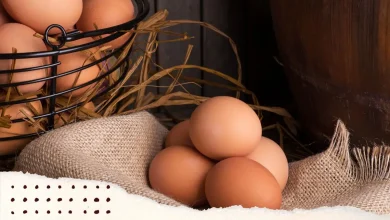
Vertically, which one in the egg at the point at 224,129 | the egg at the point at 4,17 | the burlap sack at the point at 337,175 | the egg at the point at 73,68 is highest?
the egg at the point at 4,17

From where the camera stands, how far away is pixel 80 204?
636 mm

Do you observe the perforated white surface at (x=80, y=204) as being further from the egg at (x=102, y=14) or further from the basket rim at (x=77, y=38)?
the egg at (x=102, y=14)

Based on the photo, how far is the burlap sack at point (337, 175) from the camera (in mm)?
810

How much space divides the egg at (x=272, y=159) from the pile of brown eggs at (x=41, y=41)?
0.24 metres

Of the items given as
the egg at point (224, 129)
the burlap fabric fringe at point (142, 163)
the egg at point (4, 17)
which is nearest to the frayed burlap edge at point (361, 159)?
the burlap fabric fringe at point (142, 163)

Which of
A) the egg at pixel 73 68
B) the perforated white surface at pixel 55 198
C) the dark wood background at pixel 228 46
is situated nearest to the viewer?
the perforated white surface at pixel 55 198

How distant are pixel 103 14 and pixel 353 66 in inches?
13.7

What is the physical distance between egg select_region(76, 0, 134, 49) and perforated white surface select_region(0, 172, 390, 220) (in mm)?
306

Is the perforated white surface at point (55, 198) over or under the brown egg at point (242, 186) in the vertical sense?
over

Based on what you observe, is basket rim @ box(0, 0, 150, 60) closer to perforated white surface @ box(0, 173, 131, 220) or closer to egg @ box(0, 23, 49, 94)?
egg @ box(0, 23, 49, 94)

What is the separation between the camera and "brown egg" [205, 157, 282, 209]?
72 cm

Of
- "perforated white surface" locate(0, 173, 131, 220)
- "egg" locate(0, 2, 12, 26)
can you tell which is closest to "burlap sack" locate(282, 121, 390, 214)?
"perforated white surface" locate(0, 173, 131, 220)

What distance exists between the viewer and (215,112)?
78 cm

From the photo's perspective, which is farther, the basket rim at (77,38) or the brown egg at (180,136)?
the brown egg at (180,136)
